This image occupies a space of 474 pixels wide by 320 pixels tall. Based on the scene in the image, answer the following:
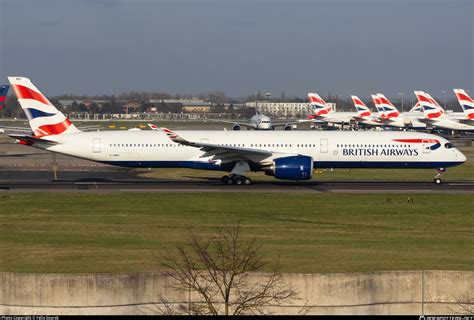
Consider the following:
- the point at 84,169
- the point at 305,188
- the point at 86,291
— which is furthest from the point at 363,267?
the point at 84,169

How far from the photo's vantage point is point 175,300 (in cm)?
2194

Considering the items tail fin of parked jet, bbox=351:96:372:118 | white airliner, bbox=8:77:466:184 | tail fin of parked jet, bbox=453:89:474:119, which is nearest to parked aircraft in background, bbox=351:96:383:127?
tail fin of parked jet, bbox=351:96:372:118

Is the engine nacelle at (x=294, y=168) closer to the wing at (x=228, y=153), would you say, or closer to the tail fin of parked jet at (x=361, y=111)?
the wing at (x=228, y=153)

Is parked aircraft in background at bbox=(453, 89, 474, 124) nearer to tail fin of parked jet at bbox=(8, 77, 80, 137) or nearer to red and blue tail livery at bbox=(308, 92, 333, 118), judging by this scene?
red and blue tail livery at bbox=(308, 92, 333, 118)

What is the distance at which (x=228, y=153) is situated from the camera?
5184 centimetres

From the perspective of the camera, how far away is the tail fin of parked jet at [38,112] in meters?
53.6

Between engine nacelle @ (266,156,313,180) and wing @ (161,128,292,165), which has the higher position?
wing @ (161,128,292,165)

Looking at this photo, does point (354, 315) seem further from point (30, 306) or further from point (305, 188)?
point (305, 188)

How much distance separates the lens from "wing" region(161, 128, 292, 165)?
5069cm

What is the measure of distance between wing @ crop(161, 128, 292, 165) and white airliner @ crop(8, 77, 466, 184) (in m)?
0.07

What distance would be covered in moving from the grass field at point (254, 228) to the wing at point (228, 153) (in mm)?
4568

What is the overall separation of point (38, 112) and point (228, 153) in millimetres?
13490

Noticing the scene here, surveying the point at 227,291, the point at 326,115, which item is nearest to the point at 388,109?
the point at 326,115

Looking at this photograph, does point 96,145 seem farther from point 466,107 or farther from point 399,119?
point 399,119
